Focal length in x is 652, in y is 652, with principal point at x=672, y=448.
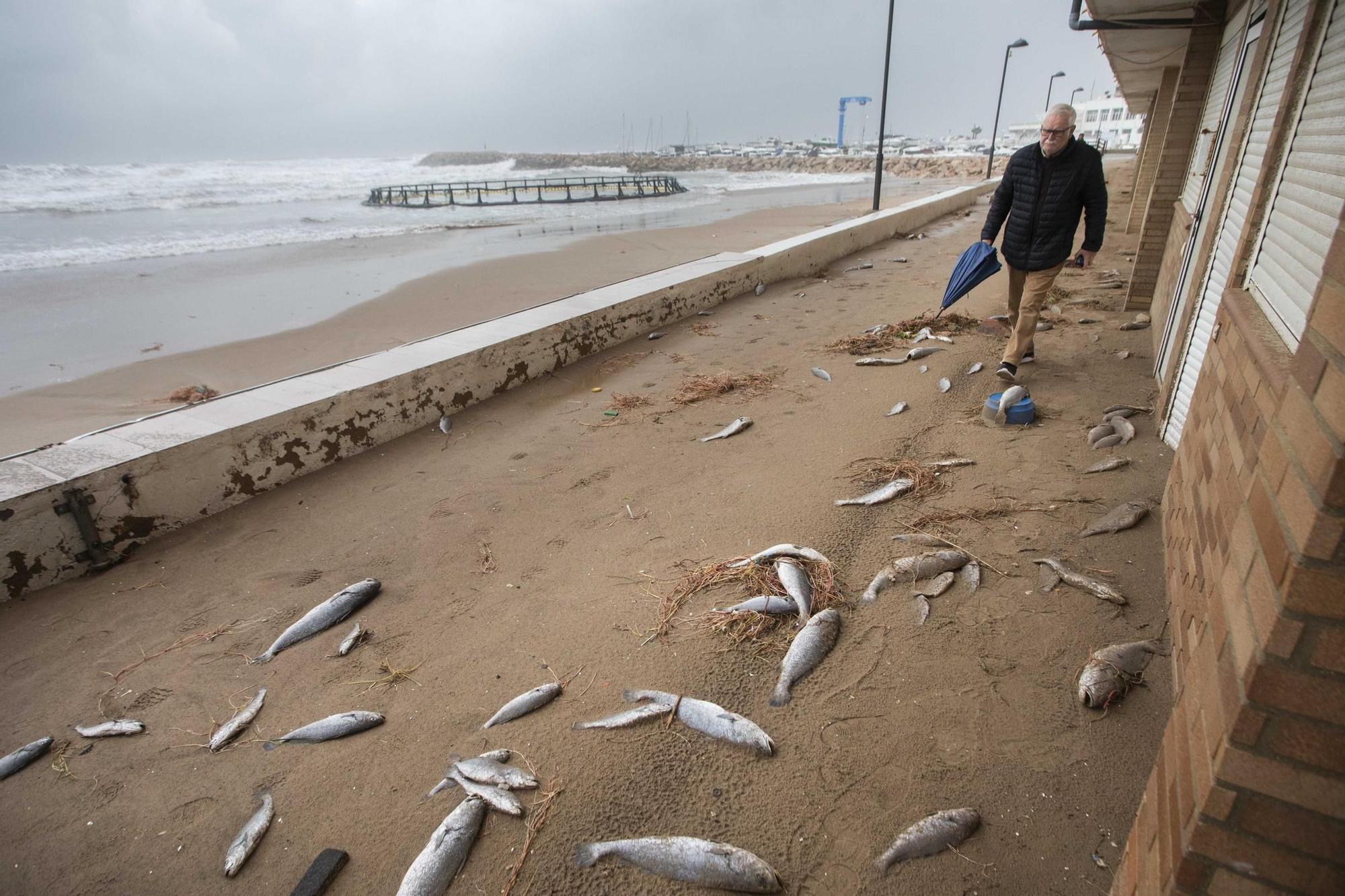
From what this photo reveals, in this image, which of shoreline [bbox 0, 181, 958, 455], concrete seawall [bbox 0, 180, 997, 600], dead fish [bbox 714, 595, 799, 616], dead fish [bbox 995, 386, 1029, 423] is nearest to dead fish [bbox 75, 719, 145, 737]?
concrete seawall [bbox 0, 180, 997, 600]

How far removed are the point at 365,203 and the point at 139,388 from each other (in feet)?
99.1

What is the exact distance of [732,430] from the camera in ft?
17.8

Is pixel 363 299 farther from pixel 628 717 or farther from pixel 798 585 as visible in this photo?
pixel 628 717

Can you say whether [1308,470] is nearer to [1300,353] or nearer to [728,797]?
[1300,353]

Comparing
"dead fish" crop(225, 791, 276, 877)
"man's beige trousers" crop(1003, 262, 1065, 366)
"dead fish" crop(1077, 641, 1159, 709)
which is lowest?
"dead fish" crop(225, 791, 276, 877)

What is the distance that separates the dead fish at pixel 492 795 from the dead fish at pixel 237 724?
3.62 feet

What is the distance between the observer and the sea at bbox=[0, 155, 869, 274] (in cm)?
1847

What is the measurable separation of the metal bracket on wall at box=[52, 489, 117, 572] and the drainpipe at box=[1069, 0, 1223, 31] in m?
9.87

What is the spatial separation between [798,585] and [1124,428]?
118 inches

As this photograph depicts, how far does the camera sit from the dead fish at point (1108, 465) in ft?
13.9

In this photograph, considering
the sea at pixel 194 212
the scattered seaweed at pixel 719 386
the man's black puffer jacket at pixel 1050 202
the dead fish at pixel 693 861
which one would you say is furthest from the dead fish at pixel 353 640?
the sea at pixel 194 212

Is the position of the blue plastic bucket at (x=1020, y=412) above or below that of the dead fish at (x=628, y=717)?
above

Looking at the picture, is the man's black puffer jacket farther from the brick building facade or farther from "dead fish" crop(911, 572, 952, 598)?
"dead fish" crop(911, 572, 952, 598)

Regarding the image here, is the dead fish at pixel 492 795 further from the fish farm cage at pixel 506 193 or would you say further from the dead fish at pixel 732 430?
the fish farm cage at pixel 506 193
